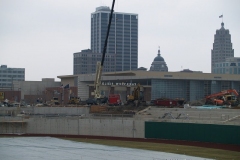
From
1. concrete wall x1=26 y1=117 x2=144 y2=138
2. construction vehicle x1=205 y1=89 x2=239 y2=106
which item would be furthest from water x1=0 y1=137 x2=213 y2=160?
construction vehicle x1=205 y1=89 x2=239 y2=106

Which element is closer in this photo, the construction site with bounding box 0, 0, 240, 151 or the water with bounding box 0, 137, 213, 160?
the water with bounding box 0, 137, 213, 160

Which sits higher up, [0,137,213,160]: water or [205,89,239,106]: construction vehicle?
[205,89,239,106]: construction vehicle

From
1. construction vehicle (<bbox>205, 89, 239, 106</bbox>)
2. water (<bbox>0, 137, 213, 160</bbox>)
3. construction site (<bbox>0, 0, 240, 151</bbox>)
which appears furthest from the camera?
construction vehicle (<bbox>205, 89, 239, 106</bbox>)

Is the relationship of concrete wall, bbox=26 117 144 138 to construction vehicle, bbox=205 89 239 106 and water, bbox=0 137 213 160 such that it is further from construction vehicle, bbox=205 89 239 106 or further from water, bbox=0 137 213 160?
construction vehicle, bbox=205 89 239 106


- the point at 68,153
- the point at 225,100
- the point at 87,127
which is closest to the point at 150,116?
the point at 87,127

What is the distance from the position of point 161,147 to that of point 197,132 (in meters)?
7.37

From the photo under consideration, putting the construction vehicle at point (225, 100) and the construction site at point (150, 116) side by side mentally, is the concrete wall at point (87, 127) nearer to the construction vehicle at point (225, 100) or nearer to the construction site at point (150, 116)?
the construction site at point (150, 116)

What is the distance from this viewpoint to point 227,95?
93.9 m

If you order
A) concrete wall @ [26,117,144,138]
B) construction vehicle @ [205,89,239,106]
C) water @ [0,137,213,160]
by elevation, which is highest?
construction vehicle @ [205,89,239,106]

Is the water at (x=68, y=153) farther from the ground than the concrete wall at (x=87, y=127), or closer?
closer

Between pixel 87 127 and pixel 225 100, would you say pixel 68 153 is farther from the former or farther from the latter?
pixel 225 100

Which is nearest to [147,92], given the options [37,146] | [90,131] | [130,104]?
[130,104]

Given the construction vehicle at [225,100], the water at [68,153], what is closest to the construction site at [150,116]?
the construction vehicle at [225,100]

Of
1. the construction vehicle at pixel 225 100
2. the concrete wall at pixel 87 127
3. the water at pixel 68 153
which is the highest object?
the construction vehicle at pixel 225 100
